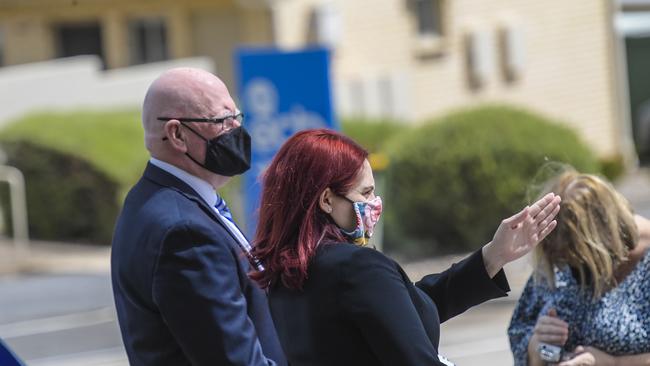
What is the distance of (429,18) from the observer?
24.9 metres

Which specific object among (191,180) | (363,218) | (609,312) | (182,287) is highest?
(191,180)

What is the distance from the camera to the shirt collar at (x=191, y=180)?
3.71 meters

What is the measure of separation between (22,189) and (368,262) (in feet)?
54.0

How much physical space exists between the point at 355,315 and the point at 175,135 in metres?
0.83

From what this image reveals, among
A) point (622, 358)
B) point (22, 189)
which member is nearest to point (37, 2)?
point (22, 189)

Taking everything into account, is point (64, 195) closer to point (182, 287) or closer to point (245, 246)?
point (245, 246)

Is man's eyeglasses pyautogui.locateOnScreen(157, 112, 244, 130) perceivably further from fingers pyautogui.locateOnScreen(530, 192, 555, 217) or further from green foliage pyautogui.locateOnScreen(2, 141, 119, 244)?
green foliage pyautogui.locateOnScreen(2, 141, 119, 244)

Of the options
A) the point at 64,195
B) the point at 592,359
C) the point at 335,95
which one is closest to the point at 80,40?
the point at 335,95

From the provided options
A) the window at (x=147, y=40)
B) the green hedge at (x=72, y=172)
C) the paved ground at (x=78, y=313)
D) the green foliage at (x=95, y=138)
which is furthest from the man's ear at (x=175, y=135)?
the window at (x=147, y=40)

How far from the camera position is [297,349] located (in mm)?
3381

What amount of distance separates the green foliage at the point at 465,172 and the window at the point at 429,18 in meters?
9.33

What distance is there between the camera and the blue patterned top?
14.1 ft

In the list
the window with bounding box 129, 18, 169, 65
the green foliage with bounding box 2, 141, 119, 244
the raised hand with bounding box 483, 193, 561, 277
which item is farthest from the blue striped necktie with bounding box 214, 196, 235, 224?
the window with bounding box 129, 18, 169, 65

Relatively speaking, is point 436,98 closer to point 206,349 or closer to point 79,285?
point 79,285
